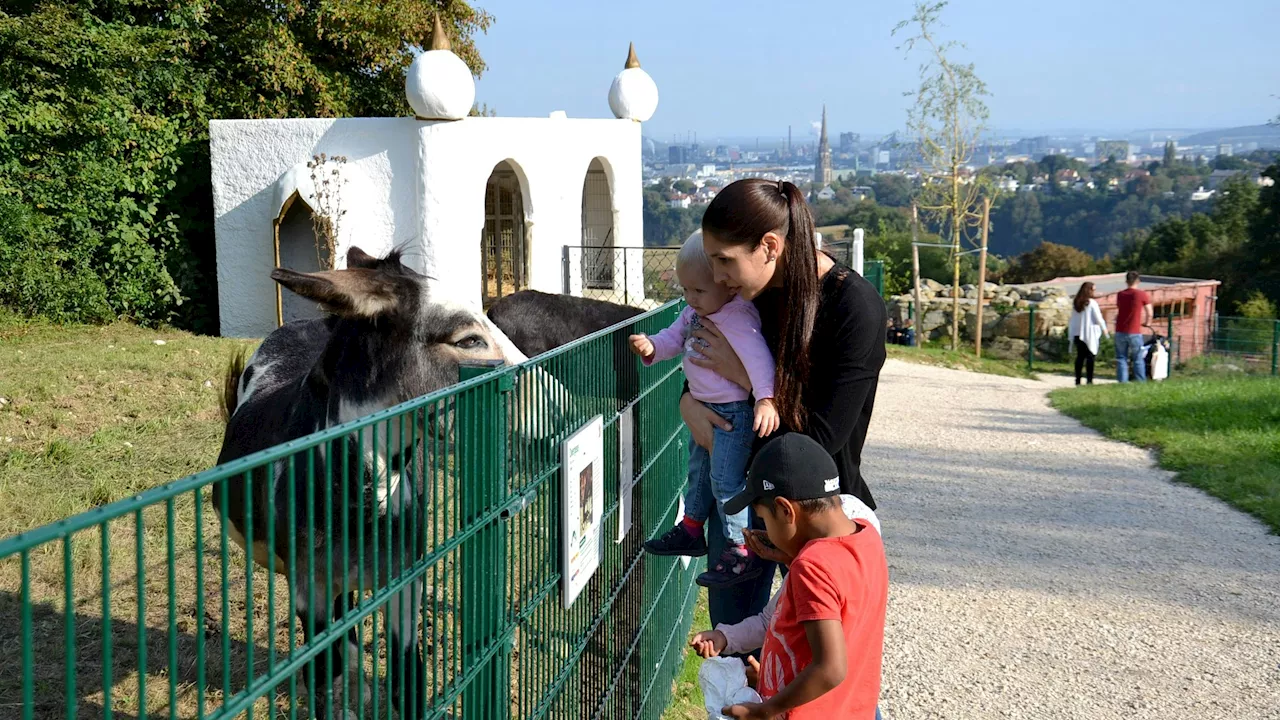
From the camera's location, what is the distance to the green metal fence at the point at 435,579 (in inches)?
58.9

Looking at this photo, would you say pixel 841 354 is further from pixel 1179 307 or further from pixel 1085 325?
pixel 1179 307

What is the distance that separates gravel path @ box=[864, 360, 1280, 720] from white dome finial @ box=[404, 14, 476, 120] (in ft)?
24.8

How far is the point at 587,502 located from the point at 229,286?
14737mm

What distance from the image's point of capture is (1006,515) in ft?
28.1

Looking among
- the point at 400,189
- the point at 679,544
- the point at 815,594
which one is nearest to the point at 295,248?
the point at 400,189

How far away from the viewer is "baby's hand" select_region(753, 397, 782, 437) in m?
2.97

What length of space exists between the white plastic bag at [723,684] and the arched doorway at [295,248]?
1418 cm

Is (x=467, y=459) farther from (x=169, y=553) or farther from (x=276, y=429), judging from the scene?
(x=276, y=429)

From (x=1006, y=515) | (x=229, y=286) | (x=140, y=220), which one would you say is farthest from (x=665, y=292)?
(x=1006, y=515)

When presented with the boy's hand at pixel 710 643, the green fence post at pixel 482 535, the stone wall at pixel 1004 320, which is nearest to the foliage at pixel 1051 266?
the stone wall at pixel 1004 320

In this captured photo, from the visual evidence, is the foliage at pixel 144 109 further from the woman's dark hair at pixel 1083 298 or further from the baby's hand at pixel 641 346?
the baby's hand at pixel 641 346

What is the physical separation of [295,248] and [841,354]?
48.6 feet

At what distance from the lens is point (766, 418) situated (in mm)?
2967

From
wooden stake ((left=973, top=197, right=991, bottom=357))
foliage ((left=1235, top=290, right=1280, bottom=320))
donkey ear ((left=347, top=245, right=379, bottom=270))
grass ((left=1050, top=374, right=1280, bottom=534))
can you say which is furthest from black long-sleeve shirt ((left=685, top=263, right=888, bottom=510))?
foliage ((left=1235, top=290, right=1280, bottom=320))
